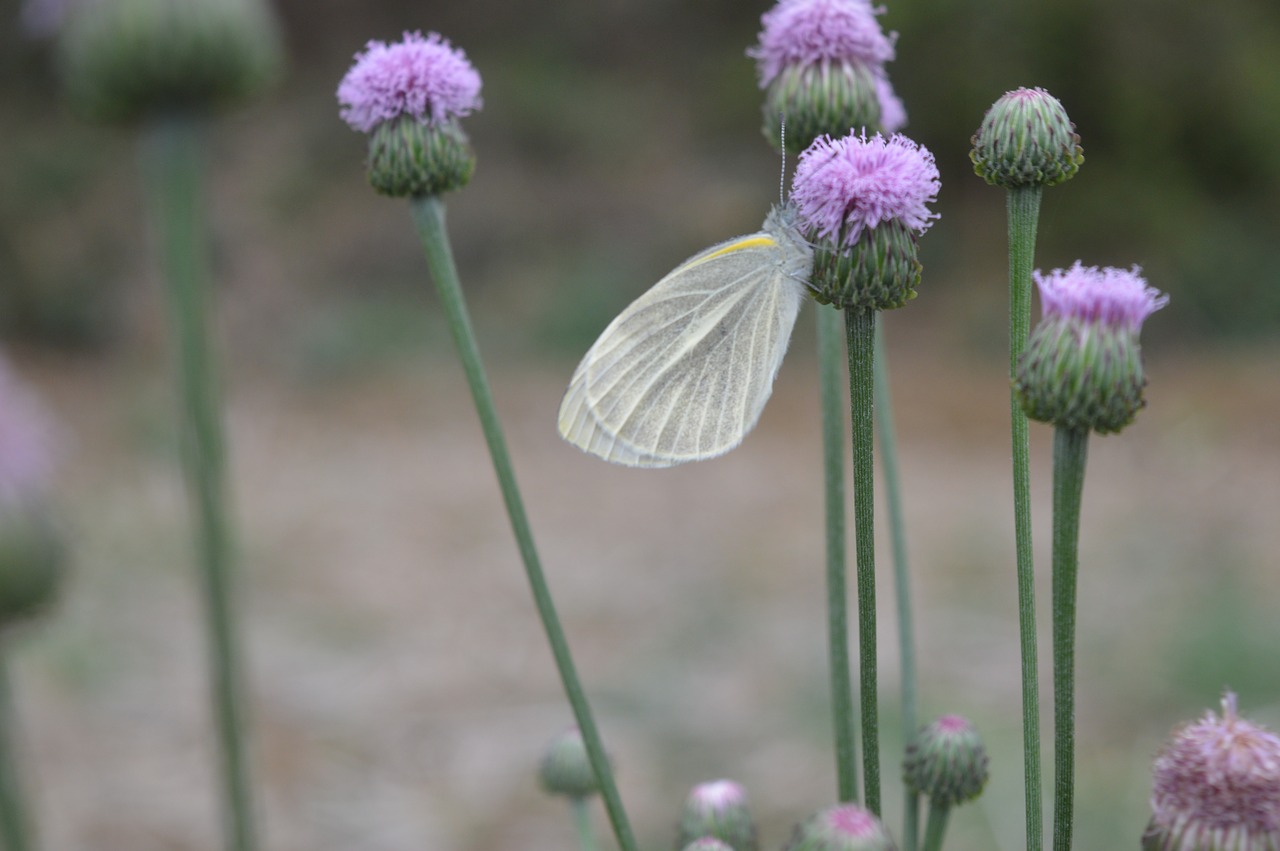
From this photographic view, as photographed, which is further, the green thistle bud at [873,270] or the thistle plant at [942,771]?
the thistle plant at [942,771]

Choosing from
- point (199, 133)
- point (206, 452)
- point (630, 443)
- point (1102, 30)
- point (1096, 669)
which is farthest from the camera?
point (1102, 30)

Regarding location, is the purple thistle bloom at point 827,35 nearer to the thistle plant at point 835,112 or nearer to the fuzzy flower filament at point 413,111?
the thistle plant at point 835,112

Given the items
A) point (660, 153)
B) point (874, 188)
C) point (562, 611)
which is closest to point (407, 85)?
point (874, 188)

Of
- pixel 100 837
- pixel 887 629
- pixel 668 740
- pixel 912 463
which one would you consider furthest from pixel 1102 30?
pixel 100 837

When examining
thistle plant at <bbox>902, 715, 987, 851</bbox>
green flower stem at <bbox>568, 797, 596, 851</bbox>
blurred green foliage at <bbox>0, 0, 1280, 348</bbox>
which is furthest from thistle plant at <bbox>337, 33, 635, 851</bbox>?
blurred green foliage at <bbox>0, 0, 1280, 348</bbox>

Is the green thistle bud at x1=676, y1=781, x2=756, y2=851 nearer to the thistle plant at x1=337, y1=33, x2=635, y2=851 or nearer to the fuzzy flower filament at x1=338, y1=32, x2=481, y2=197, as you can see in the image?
the thistle plant at x1=337, y1=33, x2=635, y2=851

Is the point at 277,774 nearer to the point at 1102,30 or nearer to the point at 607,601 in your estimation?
the point at 607,601

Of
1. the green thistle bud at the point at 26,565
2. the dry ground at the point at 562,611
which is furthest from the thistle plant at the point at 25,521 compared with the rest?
the dry ground at the point at 562,611
